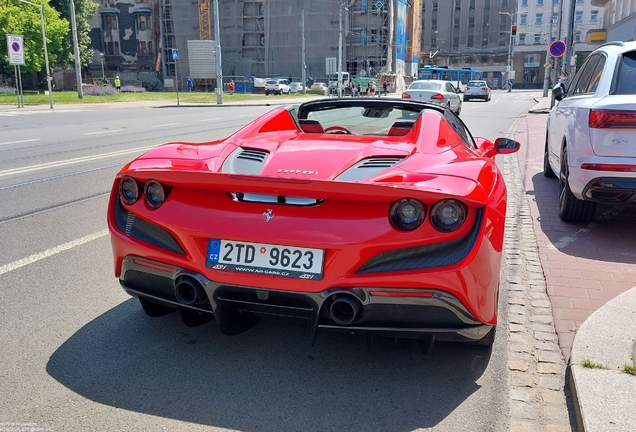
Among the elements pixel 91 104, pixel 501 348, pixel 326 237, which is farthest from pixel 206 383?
pixel 91 104

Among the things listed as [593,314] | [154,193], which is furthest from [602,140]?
[154,193]

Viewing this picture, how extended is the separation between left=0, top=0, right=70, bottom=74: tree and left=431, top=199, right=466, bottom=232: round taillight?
61997 millimetres

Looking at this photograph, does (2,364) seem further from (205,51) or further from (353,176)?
(205,51)

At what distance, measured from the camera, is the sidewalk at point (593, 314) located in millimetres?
2652

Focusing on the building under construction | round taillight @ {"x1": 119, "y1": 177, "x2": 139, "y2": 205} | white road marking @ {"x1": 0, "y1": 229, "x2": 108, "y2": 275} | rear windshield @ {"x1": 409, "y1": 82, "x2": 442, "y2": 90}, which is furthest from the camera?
the building under construction

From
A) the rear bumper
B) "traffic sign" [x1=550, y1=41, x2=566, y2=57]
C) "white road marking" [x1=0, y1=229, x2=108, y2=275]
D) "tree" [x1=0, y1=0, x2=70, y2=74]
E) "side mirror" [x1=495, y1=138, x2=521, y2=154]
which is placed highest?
"tree" [x1=0, y1=0, x2=70, y2=74]

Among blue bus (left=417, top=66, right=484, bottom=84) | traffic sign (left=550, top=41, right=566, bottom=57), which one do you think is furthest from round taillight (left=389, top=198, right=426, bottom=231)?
blue bus (left=417, top=66, right=484, bottom=84)

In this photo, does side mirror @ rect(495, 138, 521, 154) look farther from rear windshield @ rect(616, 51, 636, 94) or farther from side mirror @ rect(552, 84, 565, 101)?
side mirror @ rect(552, 84, 565, 101)

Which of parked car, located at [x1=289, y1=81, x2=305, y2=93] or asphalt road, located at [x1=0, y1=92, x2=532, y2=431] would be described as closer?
asphalt road, located at [x1=0, y1=92, x2=532, y2=431]

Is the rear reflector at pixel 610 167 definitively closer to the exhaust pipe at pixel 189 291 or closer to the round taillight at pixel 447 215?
the round taillight at pixel 447 215

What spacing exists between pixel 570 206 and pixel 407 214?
4134 mm

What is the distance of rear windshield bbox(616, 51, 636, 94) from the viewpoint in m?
5.63

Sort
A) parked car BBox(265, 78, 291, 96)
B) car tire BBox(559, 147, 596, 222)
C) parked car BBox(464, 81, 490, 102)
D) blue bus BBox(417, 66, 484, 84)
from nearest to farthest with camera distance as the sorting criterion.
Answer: car tire BBox(559, 147, 596, 222) < parked car BBox(464, 81, 490, 102) < parked car BBox(265, 78, 291, 96) < blue bus BBox(417, 66, 484, 84)

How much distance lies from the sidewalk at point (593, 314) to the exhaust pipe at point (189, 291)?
1.79 meters
